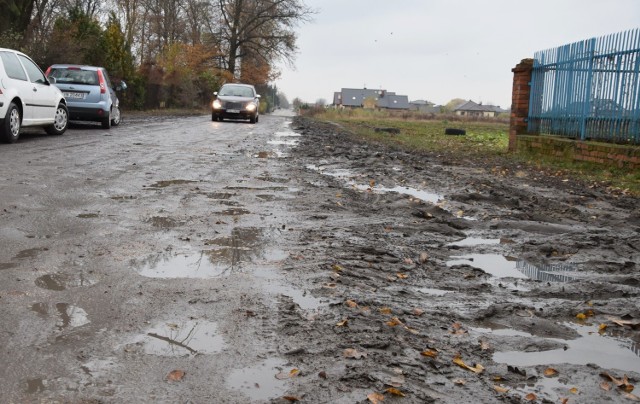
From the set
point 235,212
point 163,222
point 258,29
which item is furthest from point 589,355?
point 258,29

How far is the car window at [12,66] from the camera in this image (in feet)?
37.9

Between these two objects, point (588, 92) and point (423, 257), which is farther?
point (588, 92)

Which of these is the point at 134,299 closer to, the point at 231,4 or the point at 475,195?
the point at 475,195

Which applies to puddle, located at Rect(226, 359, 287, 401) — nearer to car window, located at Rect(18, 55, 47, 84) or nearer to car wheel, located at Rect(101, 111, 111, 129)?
car window, located at Rect(18, 55, 47, 84)

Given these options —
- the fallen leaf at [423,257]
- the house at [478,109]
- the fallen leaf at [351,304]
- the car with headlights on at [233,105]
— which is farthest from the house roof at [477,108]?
the fallen leaf at [351,304]

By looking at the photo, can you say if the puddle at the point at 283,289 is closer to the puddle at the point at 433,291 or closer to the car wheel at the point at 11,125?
the puddle at the point at 433,291

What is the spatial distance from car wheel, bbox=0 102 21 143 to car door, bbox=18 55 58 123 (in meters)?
0.62

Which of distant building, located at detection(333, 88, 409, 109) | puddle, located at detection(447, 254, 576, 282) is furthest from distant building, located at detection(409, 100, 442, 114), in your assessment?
puddle, located at detection(447, 254, 576, 282)

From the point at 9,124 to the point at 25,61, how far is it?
1753 mm

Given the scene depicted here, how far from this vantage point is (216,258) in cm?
441

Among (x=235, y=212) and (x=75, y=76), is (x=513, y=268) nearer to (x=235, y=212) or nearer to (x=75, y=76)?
(x=235, y=212)

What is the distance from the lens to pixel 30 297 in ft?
11.2

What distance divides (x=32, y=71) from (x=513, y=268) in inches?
444

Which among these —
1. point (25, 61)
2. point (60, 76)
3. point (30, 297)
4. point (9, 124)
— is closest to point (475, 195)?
point (30, 297)
